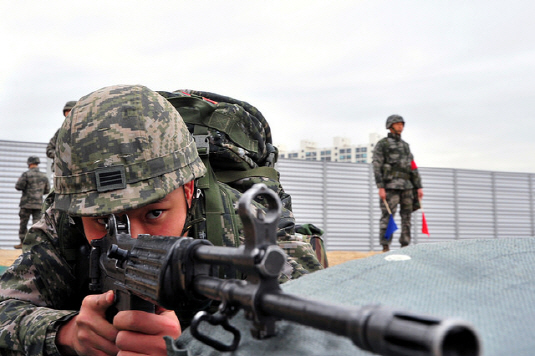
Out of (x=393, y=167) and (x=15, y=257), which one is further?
(x=15, y=257)

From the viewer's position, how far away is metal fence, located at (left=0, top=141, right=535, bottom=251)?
11.3 m

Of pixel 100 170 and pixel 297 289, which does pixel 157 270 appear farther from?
pixel 100 170

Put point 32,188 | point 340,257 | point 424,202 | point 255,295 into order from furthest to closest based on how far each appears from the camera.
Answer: point 424,202
point 32,188
point 340,257
point 255,295

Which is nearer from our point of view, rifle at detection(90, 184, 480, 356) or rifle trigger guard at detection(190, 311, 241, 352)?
rifle at detection(90, 184, 480, 356)

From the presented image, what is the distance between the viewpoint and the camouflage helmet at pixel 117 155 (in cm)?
184

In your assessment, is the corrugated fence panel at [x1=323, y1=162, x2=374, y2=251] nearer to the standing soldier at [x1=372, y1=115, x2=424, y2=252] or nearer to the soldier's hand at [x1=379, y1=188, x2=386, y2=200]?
the standing soldier at [x1=372, y1=115, x2=424, y2=252]

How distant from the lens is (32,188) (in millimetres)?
10484

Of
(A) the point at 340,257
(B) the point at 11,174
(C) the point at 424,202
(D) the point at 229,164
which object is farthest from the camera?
(C) the point at 424,202

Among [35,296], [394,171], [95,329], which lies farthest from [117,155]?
[394,171]

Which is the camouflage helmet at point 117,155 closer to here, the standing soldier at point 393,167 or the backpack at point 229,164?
the backpack at point 229,164

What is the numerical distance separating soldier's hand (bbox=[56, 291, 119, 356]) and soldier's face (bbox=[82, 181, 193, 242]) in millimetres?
254

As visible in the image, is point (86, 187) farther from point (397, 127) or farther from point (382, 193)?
point (397, 127)

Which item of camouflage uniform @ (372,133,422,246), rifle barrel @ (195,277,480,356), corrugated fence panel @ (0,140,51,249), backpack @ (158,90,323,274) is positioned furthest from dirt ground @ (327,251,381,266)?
rifle barrel @ (195,277,480,356)

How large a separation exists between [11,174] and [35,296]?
33.7 feet
